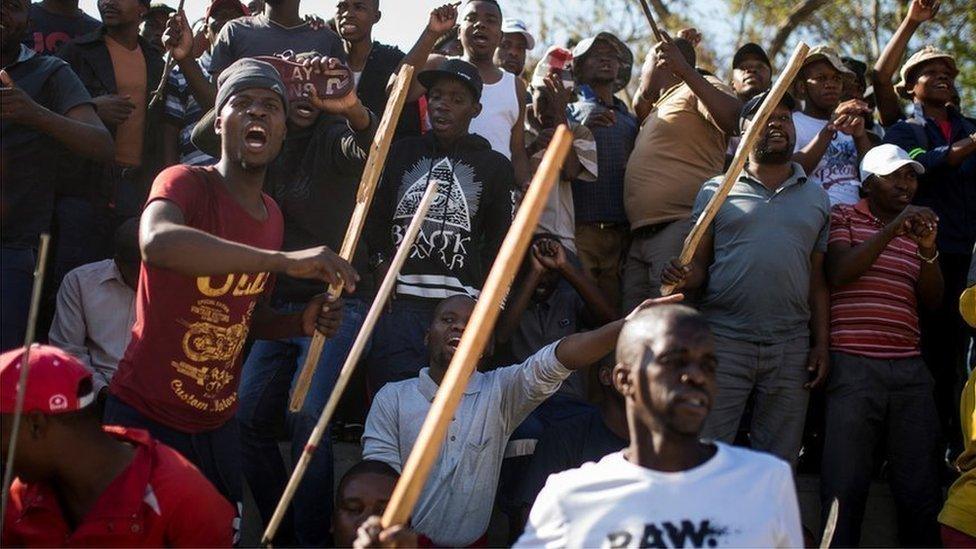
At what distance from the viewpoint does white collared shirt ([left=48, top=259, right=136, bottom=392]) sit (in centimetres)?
700

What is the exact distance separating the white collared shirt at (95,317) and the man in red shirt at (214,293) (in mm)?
1404

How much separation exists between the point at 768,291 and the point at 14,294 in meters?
3.48

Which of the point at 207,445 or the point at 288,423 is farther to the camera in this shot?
the point at 288,423

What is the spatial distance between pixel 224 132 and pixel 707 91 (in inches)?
125

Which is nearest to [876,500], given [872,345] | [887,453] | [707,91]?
[887,453]

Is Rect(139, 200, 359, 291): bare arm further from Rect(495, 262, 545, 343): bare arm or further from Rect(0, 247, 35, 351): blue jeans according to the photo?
Rect(495, 262, 545, 343): bare arm

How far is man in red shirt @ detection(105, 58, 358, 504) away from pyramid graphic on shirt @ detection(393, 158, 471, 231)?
5.61 ft

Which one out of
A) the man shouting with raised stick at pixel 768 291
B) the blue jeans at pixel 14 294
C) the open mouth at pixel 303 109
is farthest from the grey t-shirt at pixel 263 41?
the man shouting with raised stick at pixel 768 291

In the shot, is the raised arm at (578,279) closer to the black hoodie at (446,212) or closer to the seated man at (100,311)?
the black hoodie at (446,212)

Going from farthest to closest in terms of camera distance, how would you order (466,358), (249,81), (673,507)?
(249,81) → (673,507) → (466,358)

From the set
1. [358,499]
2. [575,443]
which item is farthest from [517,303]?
[358,499]

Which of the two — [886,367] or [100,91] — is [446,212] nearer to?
[100,91]

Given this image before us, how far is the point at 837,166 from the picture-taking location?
859cm

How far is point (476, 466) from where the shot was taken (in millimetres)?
6672
